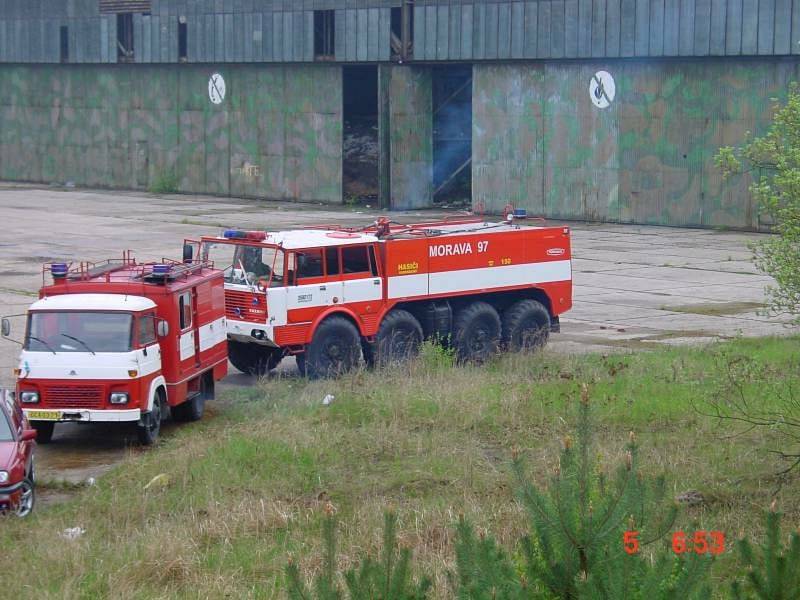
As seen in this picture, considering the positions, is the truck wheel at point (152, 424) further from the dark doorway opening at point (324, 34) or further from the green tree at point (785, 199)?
the dark doorway opening at point (324, 34)

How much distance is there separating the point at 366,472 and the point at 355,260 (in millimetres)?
5991

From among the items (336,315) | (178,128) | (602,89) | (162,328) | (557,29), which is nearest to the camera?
(162,328)

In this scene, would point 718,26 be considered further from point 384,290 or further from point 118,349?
point 118,349

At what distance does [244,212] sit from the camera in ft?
151

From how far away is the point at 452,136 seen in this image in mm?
47375

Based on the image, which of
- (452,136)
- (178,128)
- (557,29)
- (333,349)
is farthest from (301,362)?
(178,128)

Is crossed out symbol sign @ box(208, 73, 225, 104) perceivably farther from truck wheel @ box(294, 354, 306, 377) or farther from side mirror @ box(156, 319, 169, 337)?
side mirror @ box(156, 319, 169, 337)

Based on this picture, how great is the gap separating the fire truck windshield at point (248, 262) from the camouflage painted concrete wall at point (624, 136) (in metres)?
23.3

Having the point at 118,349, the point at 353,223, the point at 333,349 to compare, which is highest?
the point at 118,349

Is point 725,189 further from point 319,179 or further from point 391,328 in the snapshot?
point 391,328

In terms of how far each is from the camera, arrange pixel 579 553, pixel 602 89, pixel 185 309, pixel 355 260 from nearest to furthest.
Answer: pixel 579 553
pixel 185 309
pixel 355 260
pixel 602 89

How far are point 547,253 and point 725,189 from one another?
1947 centimetres

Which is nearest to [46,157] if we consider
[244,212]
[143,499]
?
[244,212]

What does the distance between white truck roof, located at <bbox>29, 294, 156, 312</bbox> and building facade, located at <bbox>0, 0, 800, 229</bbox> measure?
26475mm
